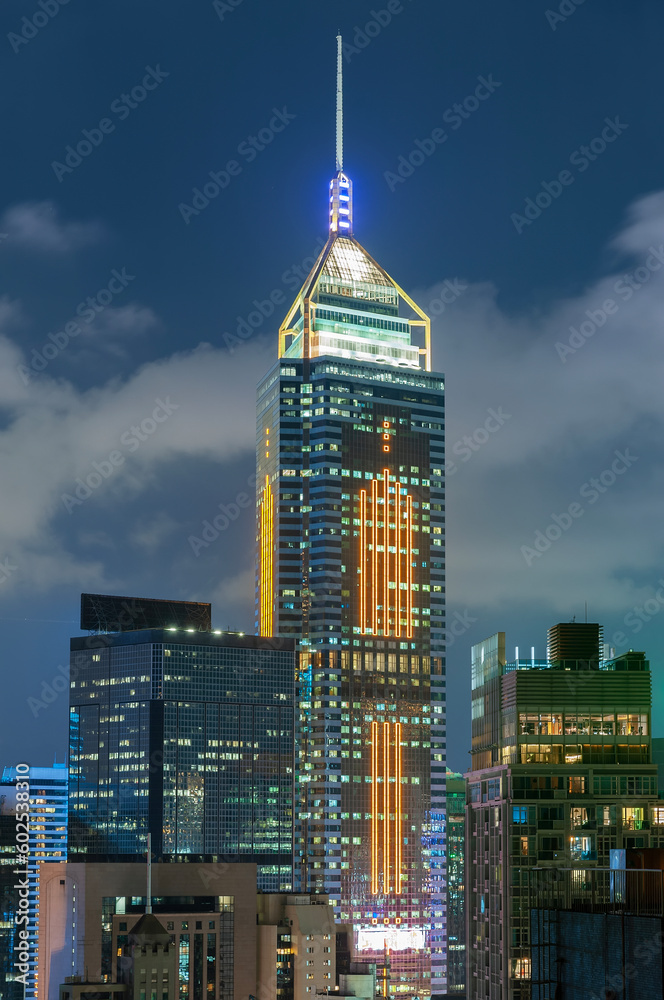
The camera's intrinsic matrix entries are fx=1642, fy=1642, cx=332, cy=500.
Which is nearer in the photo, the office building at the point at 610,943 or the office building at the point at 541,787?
the office building at the point at 610,943

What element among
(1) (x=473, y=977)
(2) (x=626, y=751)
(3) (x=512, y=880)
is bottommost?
(1) (x=473, y=977)

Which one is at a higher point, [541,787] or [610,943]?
[541,787]

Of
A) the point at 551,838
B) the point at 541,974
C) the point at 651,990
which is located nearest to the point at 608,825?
the point at 551,838

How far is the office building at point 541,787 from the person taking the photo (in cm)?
17525

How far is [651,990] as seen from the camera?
71562 mm

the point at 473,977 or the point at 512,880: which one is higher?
the point at 512,880

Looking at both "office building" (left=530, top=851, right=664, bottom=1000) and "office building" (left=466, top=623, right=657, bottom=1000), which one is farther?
"office building" (left=466, top=623, right=657, bottom=1000)

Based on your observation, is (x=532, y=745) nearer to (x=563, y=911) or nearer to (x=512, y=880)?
(x=512, y=880)

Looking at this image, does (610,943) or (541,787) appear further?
(541,787)

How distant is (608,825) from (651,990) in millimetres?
Answer: 111630

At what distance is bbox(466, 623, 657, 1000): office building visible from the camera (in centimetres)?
17525

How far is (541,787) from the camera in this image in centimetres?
18162

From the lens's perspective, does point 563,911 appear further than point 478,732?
No

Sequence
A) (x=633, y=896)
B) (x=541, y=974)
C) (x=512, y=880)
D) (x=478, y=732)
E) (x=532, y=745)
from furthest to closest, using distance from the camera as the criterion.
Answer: (x=478, y=732)
(x=532, y=745)
(x=512, y=880)
(x=541, y=974)
(x=633, y=896)
